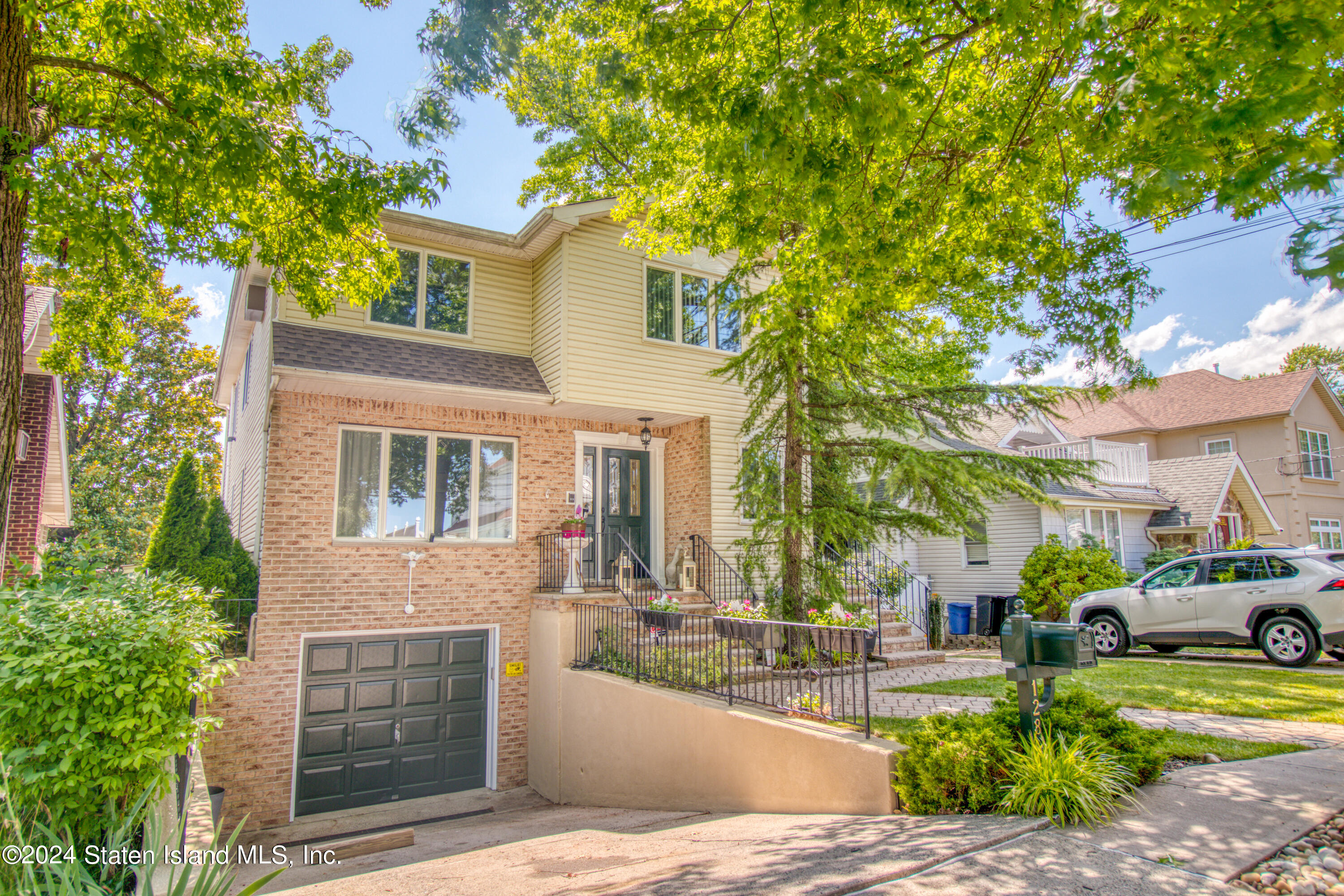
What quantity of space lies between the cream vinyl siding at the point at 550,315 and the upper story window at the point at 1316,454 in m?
27.7

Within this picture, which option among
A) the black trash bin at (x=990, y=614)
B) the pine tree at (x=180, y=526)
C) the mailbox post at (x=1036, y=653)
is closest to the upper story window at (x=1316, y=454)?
the black trash bin at (x=990, y=614)

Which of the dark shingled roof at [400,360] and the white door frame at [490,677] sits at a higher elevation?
the dark shingled roof at [400,360]

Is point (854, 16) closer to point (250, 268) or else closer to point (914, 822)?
point (914, 822)

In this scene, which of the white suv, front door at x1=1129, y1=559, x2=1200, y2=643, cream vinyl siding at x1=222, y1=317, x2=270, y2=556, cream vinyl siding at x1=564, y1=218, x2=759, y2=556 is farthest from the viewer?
front door at x1=1129, y1=559, x2=1200, y2=643

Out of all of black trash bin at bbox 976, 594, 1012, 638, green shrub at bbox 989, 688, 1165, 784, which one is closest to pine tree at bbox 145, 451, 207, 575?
green shrub at bbox 989, 688, 1165, 784

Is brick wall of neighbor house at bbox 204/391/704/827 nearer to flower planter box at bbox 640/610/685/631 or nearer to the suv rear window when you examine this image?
flower planter box at bbox 640/610/685/631

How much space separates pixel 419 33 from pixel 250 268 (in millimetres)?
6222

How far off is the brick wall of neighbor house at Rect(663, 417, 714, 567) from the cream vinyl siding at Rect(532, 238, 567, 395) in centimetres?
292

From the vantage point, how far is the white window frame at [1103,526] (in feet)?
58.5

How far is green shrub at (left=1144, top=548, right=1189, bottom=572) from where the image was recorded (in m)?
18.6

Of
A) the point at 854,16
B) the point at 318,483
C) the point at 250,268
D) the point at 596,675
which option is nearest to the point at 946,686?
the point at 596,675

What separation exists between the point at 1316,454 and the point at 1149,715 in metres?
26.4

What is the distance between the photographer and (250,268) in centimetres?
1181

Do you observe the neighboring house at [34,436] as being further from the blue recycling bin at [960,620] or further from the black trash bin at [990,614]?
the black trash bin at [990,614]
